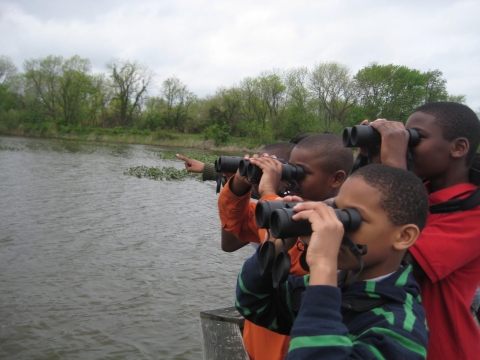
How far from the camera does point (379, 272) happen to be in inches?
48.0

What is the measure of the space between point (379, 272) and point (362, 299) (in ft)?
0.32

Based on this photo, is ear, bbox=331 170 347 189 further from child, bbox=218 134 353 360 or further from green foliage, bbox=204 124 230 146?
green foliage, bbox=204 124 230 146

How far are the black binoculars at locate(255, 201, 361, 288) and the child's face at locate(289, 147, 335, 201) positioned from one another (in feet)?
2.36

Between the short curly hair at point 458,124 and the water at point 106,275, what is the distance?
11.6 ft

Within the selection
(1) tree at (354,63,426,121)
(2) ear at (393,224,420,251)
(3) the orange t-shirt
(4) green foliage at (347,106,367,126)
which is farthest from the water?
(1) tree at (354,63,426,121)

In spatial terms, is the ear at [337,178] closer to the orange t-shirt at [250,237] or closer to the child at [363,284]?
the orange t-shirt at [250,237]

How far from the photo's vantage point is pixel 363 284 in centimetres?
119

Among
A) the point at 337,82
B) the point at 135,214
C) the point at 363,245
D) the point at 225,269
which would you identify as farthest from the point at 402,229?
the point at 337,82

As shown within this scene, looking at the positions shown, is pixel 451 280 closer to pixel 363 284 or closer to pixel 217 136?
pixel 363 284

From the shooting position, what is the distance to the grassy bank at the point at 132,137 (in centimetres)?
3653

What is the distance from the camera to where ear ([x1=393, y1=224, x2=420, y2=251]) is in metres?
1.20

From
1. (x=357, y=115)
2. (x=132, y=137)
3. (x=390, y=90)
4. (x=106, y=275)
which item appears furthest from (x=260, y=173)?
(x=132, y=137)

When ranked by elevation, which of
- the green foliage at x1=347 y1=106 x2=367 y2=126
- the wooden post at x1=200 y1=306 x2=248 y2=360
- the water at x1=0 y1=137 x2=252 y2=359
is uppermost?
the green foliage at x1=347 y1=106 x2=367 y2=126

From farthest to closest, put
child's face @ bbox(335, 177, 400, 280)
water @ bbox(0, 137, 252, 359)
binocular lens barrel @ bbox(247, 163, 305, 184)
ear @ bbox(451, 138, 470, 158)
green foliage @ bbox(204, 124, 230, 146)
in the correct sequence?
green foliage @ bbox(204, 124, 230, 146) < water @ bbox(0, 137, 252, 359) < binocular lens barrel @ bbox(247, 163, 305, 184) < ear @ bbox(451, 138, 470, 158) < child's face @ bbox(335, 177, 400, 280)
